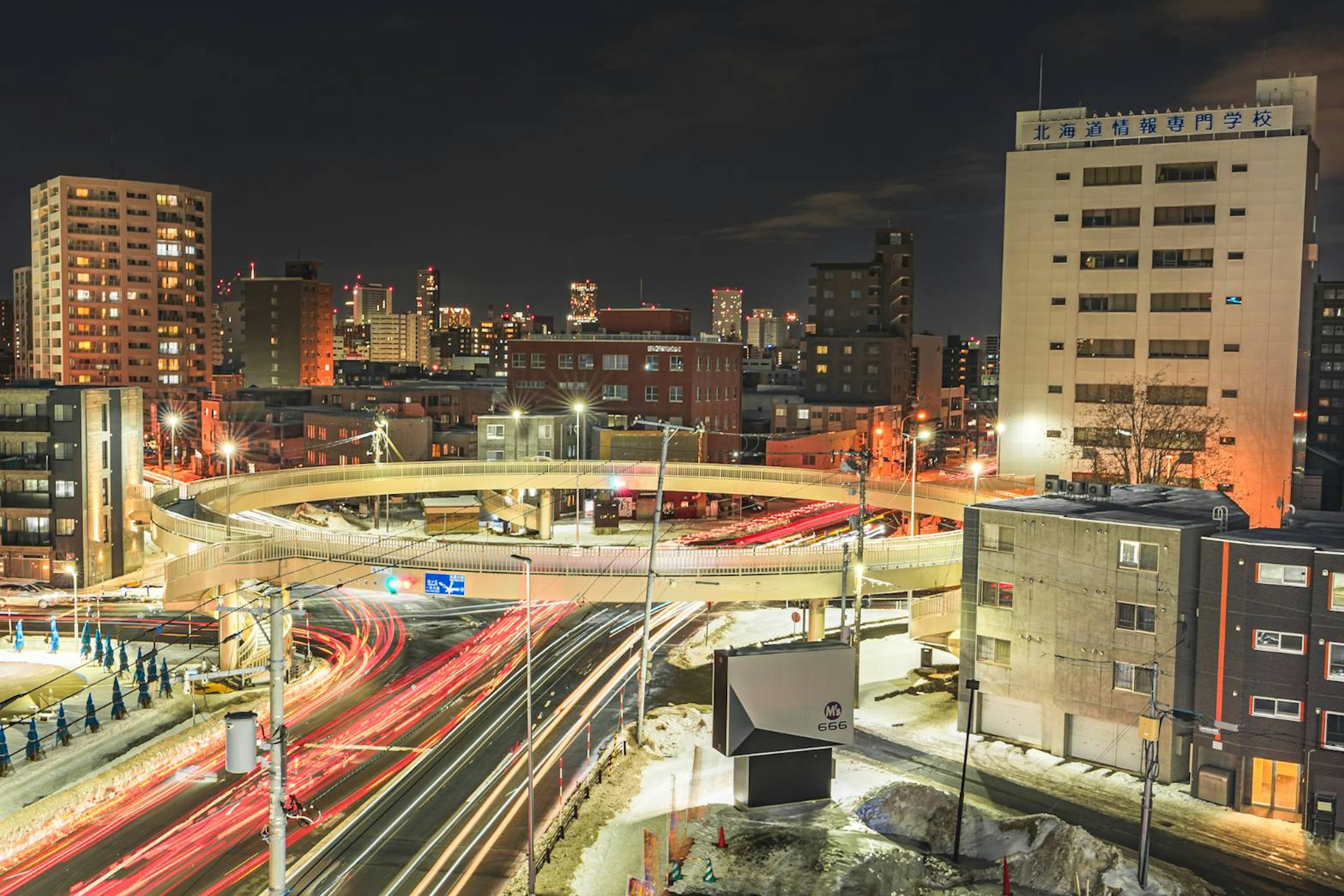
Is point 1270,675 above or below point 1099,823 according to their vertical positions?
above

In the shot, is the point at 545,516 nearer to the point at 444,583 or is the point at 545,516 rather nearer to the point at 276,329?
the point at 444,583

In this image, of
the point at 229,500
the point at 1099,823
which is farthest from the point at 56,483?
the point at 1099,823

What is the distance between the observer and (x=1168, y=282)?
196 ft

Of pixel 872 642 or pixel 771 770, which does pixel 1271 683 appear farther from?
pixel 872 642

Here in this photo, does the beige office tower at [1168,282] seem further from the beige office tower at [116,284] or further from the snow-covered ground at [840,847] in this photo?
the beige office tower at [116,284]

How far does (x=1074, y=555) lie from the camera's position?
31.3m

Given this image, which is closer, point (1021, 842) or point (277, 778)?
point (277, 778)

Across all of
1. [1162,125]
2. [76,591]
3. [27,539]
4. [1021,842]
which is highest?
[1162,125]

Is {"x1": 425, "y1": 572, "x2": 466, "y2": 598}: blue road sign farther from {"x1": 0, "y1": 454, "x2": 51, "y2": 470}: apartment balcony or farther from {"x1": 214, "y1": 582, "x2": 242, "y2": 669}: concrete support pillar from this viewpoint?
{"x1": 0, "y1": 454, "x2": 51, "y2": 470}: apartment balcony

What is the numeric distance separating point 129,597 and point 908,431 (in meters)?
77.3

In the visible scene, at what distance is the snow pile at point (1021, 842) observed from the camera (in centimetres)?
2309

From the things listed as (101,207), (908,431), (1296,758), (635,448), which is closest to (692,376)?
(635,448)

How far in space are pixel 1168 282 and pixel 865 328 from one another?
69326 mm

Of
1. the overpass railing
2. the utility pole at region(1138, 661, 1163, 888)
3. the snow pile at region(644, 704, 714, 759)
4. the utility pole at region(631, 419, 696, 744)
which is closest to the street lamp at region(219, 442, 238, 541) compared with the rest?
the overpass railing
